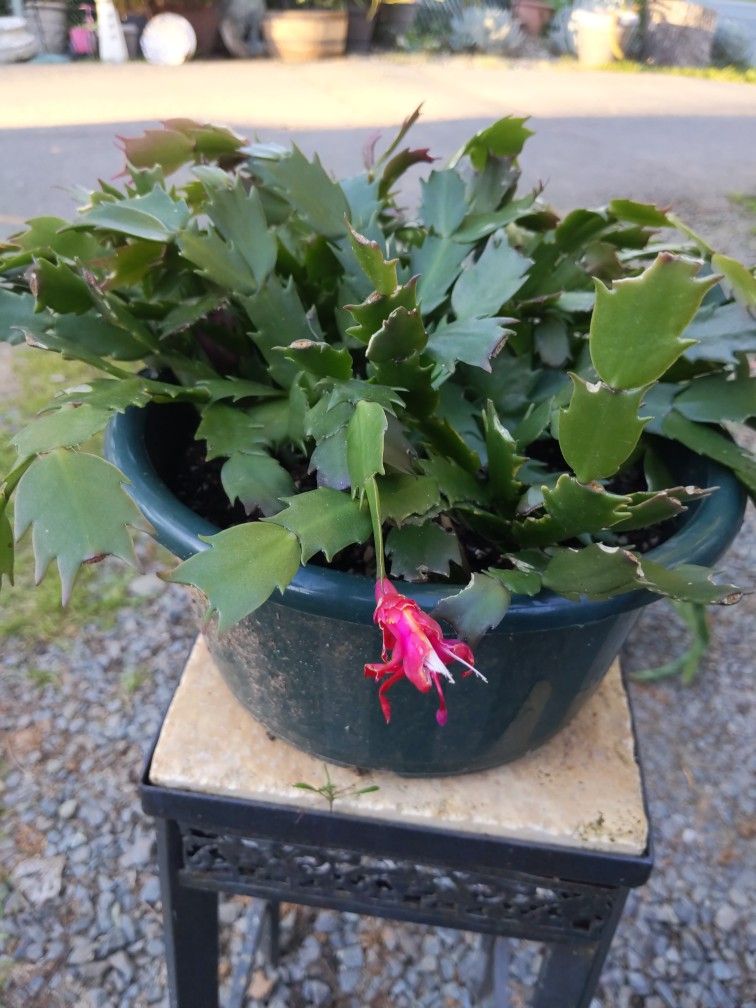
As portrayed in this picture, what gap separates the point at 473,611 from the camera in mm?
407

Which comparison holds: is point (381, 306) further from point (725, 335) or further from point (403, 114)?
point (403, 114)

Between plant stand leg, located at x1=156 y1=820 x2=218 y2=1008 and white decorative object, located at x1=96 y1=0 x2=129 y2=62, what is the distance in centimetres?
578

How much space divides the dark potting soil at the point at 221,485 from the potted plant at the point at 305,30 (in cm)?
592

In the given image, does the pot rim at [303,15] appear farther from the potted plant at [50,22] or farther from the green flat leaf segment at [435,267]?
the green flat leaf segment at [435,267]

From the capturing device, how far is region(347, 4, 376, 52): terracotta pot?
6.24 metres

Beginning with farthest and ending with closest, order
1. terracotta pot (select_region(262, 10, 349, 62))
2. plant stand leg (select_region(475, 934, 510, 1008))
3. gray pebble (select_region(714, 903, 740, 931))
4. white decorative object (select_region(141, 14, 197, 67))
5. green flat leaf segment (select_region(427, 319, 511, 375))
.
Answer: terracotta pot (select_region(262, 10, 349, 62)) → white decorative object (select_region(141, 14, 197, 67)) → gray pebble (select_region(714, 903, 740, 931)) → plant stand leg (select_region(475, 934, 510, 1008)) → green flat leaf segment (select_region(427, 319, 511, 375))

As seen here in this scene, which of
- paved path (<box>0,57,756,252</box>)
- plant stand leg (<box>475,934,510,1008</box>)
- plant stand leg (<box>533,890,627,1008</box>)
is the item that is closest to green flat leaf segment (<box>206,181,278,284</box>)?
plant stand leg (<box>533,890,627,1008</box>)

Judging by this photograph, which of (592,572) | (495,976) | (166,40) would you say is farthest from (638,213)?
(166,40)

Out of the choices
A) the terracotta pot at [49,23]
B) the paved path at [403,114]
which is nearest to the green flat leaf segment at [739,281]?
the paved path at [403,114]

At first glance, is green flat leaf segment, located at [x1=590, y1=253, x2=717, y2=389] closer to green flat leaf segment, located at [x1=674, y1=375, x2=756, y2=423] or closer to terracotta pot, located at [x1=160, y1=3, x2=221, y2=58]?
green flat leaf segment, located at [x1=674, y1=375, x2=756, y2=423]

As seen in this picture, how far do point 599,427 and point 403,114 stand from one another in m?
4.10

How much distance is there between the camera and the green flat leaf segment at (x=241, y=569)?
0.41 meters

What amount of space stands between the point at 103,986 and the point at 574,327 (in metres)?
0.86

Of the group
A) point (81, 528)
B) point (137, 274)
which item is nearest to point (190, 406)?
point (137, 274)
